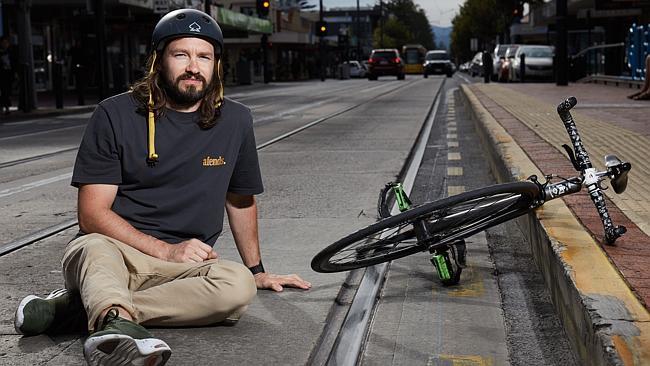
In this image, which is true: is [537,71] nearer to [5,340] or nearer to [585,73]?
[585,73]

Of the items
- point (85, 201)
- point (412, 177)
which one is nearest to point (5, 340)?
point (85, 201)

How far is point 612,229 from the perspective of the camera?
4.82m

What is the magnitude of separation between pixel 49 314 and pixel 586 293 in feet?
6.52

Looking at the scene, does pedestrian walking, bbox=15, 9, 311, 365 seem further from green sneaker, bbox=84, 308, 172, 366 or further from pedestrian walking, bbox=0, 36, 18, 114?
pedestrian walking, bbox=0, 36, 18, 114

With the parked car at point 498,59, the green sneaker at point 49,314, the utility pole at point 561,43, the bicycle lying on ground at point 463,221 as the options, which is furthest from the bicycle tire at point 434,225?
the parked car at point 498,59

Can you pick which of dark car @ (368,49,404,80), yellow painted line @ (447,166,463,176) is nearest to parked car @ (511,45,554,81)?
dark car @ (368,49,404,80)

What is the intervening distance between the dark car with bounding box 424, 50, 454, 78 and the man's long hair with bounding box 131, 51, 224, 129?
72815 millimetres

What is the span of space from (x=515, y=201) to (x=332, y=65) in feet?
292

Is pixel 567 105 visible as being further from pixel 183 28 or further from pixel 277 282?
pixel 183 28

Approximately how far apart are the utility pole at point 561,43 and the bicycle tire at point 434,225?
2528 centimetres

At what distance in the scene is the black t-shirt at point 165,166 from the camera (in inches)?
165

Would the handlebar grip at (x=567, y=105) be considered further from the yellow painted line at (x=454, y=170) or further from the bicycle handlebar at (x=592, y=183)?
the yellow painted line at (x=454, y=170)

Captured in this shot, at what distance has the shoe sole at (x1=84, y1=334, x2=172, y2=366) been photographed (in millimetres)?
3344

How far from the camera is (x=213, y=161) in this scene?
438 cm
